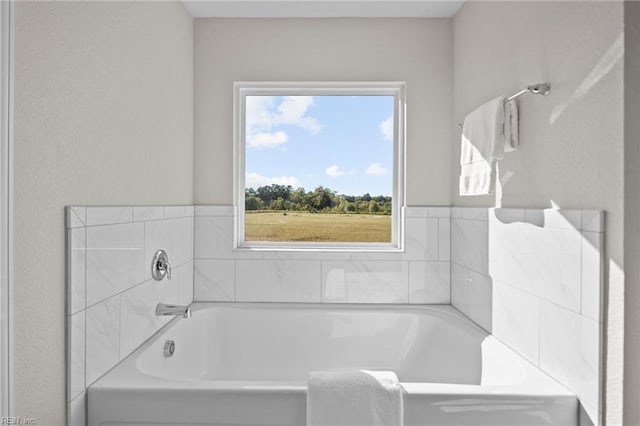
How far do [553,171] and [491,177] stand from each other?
0.35 m

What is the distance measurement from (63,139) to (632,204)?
174cm

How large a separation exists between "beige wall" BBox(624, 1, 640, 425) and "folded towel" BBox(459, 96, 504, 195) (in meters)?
0.63

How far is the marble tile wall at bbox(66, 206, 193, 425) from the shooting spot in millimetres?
1398

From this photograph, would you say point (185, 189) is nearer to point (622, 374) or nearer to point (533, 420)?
point (533, 420)

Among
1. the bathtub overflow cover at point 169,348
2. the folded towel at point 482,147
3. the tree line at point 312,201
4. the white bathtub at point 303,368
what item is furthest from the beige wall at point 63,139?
the folded towel at point 482,147

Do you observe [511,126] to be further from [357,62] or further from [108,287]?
[108,287]

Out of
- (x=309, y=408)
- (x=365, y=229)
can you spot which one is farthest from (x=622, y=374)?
(x=365, y=229)

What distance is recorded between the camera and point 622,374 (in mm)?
1259

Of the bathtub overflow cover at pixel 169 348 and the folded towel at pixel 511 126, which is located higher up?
the folded towel at pixel 511 126

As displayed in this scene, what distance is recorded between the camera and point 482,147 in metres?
1.98

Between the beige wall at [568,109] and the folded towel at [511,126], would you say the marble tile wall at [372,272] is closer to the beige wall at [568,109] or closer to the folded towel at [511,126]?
the beige wall at [568,109]

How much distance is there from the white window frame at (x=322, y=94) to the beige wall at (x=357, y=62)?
50 millimetres

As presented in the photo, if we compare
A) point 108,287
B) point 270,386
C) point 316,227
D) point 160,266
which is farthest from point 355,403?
point 316,227

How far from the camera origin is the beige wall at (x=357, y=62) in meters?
2.67
